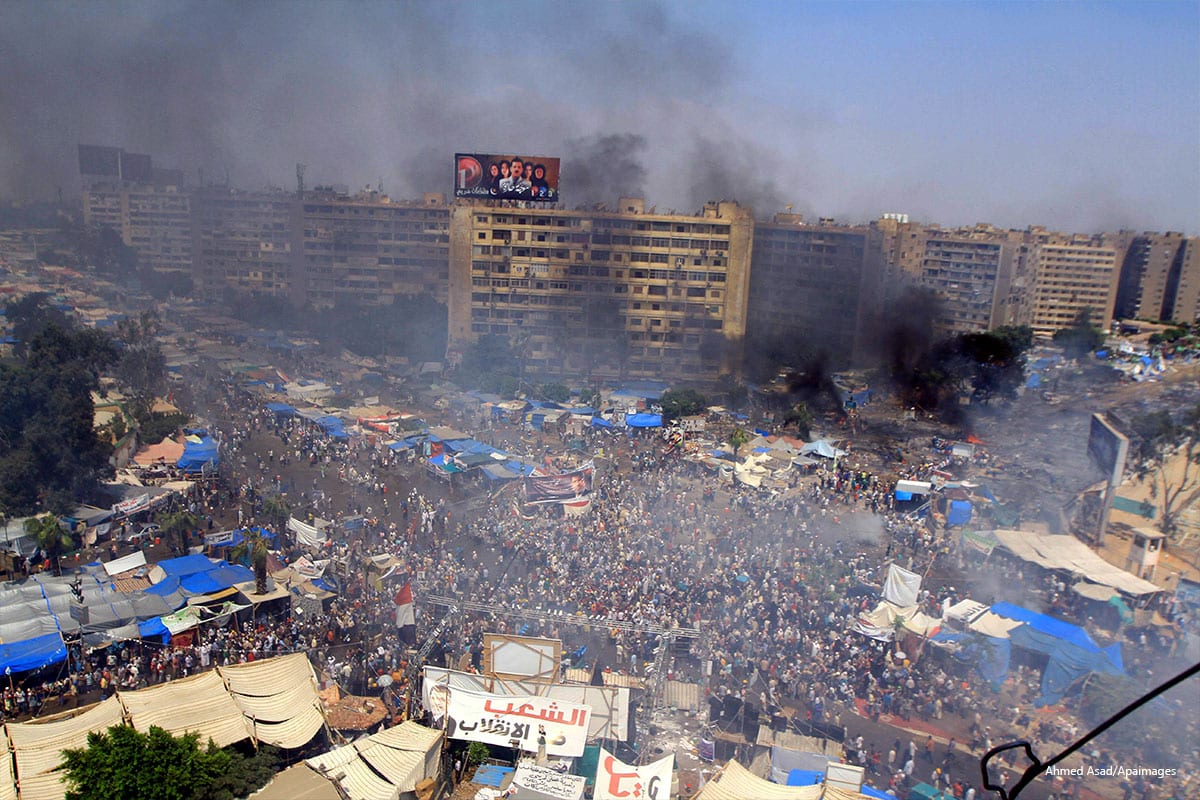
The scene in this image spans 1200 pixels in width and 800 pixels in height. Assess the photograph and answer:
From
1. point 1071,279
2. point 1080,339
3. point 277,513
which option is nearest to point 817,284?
point 1080,339

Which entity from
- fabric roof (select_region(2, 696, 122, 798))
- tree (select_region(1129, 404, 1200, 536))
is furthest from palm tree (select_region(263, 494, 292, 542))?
tree (select_region(1129, 404, 1200, 536))

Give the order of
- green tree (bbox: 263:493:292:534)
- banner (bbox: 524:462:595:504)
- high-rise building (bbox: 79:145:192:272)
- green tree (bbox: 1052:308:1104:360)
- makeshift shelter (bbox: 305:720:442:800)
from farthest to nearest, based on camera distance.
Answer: high-rise building (bbox: 79:145:192:272), green tree (bbox: 1052:308:1104:360), banner (bbox: 524:462:595:504), green tree (bbox: 263:493:292:534), makeshift shelter (bbox: 305:720:442:800)

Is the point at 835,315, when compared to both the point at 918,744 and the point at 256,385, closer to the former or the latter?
the point at 256,385

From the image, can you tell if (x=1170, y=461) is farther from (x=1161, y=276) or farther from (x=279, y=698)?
(x=1161, y=276)

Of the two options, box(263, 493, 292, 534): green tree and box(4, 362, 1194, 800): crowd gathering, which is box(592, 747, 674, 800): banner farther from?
box(263, 493, 292, 534): green tree

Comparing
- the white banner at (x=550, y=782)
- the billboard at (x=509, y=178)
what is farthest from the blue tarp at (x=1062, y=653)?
the billboard at (x=509, y=178)
